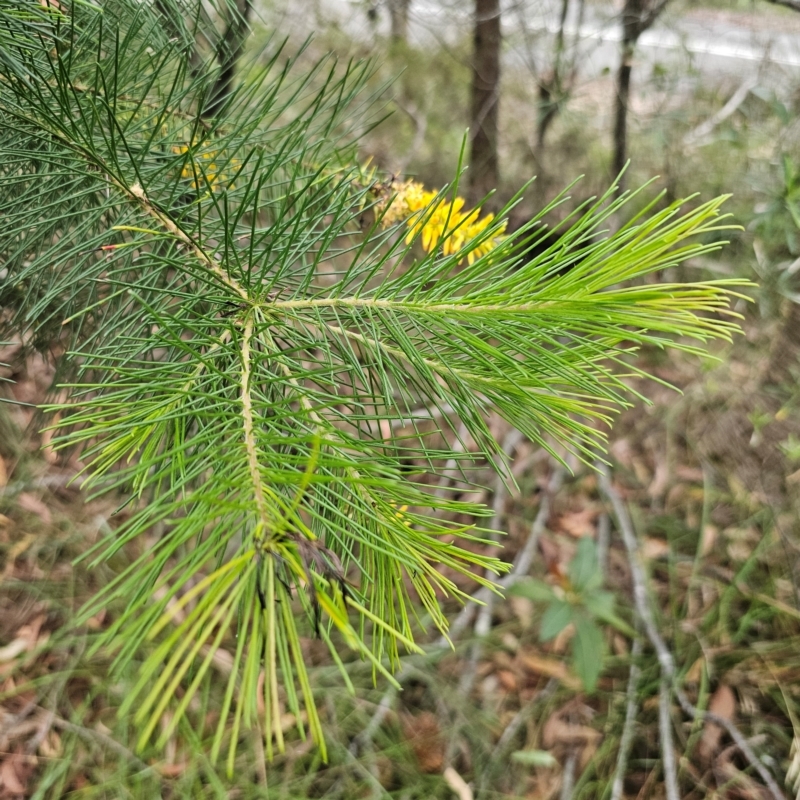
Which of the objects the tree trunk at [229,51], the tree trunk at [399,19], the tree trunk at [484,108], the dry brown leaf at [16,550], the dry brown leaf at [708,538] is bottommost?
the dry brown leaf at [16,550]

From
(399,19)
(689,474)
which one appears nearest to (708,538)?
(689,474)

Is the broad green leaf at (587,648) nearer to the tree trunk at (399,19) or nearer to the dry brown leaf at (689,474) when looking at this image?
the dry brown leaf at (689,474)

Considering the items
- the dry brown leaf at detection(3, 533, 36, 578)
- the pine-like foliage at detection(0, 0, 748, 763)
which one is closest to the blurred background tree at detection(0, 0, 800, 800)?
the dry brown leaf at detection(3, 533, 36, 578)

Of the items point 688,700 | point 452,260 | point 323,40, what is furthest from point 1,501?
point 323,40

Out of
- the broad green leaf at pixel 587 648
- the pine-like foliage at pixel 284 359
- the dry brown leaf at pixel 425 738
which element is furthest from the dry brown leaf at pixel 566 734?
the pine-like foliage at pixel 284 359

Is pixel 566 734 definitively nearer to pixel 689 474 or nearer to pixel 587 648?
pixel 587 648

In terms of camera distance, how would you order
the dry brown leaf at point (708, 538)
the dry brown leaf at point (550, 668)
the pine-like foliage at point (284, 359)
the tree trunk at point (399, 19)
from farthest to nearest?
the tree trunk at point (399, 19)
the dry brown leaf at point (708, 538)
the dry brown leaf at point (550, 668)
the pine-like foliage at point (284, 359)

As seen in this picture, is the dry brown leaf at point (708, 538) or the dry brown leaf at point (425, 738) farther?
the dry brown leaf at point (708, 538)
